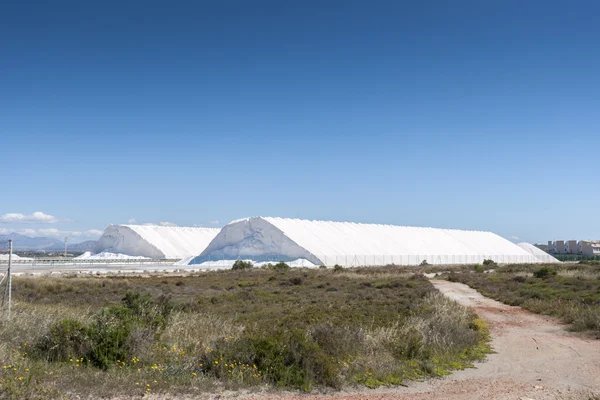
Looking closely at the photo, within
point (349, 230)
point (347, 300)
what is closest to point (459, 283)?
point (347, 300)

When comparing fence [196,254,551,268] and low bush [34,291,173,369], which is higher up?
fence [196,254,551,268]

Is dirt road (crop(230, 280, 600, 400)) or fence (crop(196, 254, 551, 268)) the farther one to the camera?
fence (crop(196, 254, 551, 268))

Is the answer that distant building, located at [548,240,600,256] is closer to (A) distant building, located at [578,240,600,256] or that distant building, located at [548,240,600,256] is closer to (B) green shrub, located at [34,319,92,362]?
(A) distant building, located at [578,240,600,256]

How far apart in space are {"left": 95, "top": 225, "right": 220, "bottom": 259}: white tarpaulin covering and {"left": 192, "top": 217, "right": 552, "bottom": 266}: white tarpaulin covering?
48.0 ft

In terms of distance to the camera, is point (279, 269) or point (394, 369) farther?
point (279, 269)

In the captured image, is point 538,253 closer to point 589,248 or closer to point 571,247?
point 589,248

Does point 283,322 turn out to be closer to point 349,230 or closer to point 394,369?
point 394,369

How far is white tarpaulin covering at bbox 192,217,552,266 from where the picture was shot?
68312 millimetres

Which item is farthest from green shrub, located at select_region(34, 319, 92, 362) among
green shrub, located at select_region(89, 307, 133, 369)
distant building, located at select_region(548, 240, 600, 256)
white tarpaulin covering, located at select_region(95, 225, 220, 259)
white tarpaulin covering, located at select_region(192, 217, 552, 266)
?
distant building, located at select_region(548, 240, 600, 256)

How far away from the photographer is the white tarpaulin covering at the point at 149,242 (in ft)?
294

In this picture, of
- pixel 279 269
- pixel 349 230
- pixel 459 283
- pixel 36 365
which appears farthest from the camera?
pixel 349 230

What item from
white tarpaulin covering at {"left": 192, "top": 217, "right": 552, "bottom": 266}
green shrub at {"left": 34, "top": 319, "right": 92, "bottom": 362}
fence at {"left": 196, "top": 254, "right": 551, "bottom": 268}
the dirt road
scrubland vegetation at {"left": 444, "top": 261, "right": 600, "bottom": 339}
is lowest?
the dirt road

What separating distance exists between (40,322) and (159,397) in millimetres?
5109

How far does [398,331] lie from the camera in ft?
39.9
